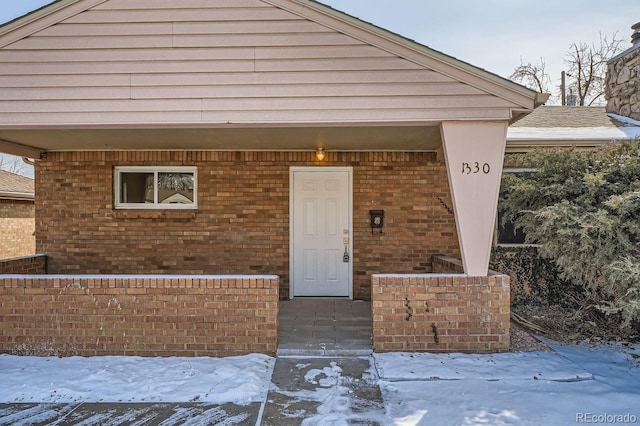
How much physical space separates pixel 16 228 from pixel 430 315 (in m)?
11.7

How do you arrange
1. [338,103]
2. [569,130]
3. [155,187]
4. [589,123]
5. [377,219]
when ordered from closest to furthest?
[338,103], [377,219], [155,187], [569,130], [589,123]

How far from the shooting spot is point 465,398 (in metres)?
3.57

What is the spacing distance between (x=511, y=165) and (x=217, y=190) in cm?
475

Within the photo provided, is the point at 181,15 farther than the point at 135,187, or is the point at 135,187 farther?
the point at 135,187

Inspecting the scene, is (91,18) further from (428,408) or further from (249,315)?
(428,408)

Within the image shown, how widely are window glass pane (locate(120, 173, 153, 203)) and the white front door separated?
2.42 meters

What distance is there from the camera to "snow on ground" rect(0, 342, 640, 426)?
335cm

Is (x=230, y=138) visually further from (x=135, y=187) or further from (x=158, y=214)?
(x=135, y=187)

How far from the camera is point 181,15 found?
4.50 metres

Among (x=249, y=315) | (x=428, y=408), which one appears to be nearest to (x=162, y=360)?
(x=249, y=315)

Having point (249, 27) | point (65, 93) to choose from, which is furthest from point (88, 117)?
point (249, 27)

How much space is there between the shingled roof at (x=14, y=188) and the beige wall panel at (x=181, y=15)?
8589 millimetres

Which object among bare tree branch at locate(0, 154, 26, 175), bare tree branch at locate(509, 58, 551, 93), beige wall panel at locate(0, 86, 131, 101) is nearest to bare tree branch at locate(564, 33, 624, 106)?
bare tree branch at locate(509, 58, 551, 93)

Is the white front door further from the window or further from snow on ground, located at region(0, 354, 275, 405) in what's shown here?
snow on ground, located at region(0, 354, 275, 405)
